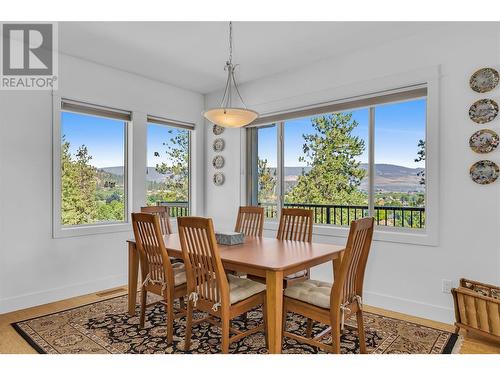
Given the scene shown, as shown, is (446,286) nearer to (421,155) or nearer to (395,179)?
(395,179)

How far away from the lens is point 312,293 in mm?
2307

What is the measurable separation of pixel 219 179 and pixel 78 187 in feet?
6.10

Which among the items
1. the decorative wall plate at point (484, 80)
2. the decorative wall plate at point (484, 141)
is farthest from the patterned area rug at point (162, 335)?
the decorative wall plate at point (484, 80)

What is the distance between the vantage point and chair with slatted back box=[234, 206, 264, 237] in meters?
3.70

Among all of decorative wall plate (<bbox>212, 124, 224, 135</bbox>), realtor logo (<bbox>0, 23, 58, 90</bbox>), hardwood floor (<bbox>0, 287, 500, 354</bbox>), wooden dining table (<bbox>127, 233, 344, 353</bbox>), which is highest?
realtor logo (<bbox>0, 23, 58, 90</bbox>)

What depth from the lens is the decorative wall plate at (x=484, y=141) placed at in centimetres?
280

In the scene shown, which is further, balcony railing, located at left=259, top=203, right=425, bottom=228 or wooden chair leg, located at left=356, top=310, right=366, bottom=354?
balcony railing, located at left=259, top=203, right=425, bottom=228

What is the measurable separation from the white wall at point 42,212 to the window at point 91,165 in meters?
0.16

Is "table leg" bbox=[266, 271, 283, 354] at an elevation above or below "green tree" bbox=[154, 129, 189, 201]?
below

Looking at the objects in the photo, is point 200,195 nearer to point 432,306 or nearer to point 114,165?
point 114,165

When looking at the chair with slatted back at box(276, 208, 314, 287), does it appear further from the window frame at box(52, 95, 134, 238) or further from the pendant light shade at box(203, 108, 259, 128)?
the window frame at box(52, 95, 134, 238)

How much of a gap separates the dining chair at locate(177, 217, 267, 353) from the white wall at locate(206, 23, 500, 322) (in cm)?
159

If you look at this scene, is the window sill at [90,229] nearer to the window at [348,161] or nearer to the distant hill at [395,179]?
the window at [348,161]

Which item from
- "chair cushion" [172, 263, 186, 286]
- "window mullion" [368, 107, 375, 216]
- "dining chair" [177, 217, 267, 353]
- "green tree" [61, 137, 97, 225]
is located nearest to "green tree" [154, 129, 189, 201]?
"green tree" [61, 137, 97, 225]
